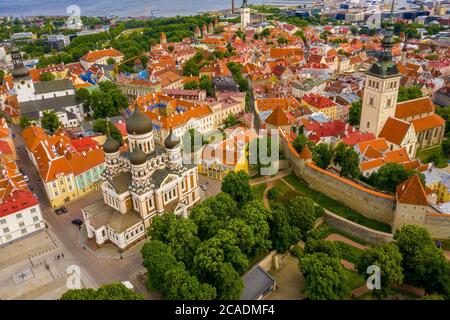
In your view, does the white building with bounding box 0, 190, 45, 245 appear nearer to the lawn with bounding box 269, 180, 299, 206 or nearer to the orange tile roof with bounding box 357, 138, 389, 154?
the lawn with bounding box 269, 180, 299, 206

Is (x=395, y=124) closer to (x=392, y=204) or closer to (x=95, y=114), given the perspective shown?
(x=392, y=204)

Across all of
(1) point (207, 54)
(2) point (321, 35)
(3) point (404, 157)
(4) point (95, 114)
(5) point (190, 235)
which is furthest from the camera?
(2) point (321, 35)

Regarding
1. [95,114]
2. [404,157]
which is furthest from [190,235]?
[95,114]

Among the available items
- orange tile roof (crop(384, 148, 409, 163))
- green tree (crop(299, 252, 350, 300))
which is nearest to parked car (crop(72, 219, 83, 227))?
green tree (crop(299, 252, 350, 300))

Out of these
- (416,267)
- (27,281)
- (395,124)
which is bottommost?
(27,281)

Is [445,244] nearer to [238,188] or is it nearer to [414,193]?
[414,193]

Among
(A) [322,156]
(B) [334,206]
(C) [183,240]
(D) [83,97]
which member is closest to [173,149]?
(C) [183,240]

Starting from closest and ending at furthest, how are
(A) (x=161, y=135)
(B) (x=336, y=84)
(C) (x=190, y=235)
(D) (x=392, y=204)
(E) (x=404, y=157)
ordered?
1. (C) (x=190, y=235)
2. (D) (x=392, y=204)
3. (E) (x=404, y=157)
4. (A) (x=161, y=135)
5. (B) (x=336, y=84)
